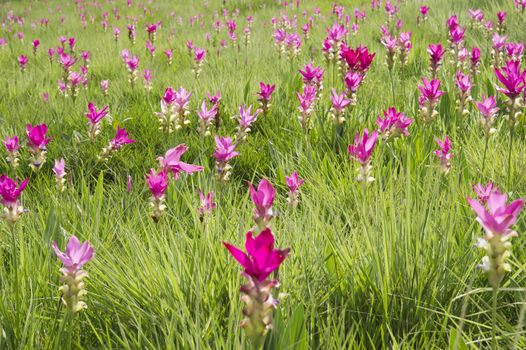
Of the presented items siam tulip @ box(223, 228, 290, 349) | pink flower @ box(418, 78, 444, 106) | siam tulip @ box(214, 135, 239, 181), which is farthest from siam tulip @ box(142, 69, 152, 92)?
siam tulip @ box(223, 228, 290, 349)

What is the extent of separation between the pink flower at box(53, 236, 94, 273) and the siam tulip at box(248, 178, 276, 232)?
0.40 meters

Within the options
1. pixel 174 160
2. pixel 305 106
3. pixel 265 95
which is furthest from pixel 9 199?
pixel 265 95

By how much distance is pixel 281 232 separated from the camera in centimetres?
194

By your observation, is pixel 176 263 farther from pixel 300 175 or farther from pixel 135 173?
pixel 135 173

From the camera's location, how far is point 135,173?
2.81 meters

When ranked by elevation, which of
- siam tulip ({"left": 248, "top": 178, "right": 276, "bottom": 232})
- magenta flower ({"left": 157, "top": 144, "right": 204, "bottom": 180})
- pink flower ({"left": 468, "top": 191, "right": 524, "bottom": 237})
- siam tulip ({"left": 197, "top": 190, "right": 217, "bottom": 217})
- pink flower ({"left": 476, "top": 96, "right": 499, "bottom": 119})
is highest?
pink flower ({"left": 468, "top": 191, "right": 524, "bottom": 237})

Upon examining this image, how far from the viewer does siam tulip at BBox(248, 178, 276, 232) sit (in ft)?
3.79

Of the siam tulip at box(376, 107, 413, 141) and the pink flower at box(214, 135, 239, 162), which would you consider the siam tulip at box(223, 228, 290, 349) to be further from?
the siam tulip at box(376, 107, 413, 141)

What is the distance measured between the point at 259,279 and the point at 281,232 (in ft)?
3.51

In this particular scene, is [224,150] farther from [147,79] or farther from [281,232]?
[147,79]

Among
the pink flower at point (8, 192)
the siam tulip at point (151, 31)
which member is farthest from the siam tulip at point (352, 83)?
the siam tulip at point (151, 31)

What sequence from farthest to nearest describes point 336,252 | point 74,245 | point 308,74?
point 308,74 < point 336,252 < point 74,245

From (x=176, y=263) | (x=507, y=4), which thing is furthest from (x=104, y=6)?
(x=176, y=263)

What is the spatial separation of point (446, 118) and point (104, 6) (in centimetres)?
1127
